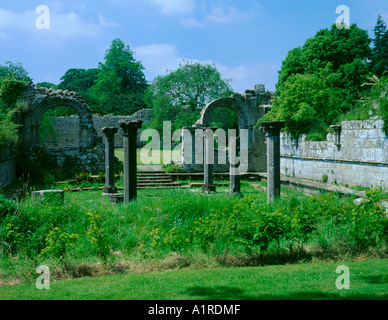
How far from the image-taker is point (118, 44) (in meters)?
46.7

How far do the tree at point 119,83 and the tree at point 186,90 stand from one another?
55.8 feet

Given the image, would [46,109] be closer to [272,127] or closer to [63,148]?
[63,148]

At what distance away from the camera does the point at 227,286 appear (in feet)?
14.7

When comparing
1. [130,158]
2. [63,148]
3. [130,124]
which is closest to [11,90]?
[63,148]

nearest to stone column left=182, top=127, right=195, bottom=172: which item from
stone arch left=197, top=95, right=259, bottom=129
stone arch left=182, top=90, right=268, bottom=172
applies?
stone arch left=182, top=90, right=268, bottom=172

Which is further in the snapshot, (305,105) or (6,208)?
(305,105)

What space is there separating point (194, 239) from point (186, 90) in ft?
68.0

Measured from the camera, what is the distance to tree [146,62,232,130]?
25750mm

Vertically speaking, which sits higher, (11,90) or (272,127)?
(11,90)

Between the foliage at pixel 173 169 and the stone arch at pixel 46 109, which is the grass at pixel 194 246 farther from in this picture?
the stone arch at pixel 46 109

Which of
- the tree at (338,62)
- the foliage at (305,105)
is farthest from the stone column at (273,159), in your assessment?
the tree at (338,62)

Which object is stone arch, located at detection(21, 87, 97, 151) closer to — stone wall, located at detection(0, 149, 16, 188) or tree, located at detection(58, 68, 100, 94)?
stone wall, located at detection(0, 149, 16, 188)
